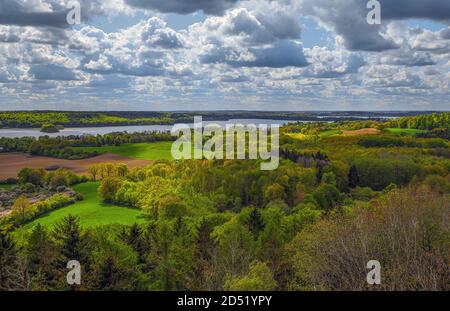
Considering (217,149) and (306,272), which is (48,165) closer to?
(217,149)

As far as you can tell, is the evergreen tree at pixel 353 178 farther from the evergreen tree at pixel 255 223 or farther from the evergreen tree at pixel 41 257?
the evergreen tree at pixel 41 257

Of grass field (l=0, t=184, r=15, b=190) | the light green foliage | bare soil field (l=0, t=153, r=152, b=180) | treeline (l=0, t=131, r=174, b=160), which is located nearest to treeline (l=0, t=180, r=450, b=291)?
the light green foliage

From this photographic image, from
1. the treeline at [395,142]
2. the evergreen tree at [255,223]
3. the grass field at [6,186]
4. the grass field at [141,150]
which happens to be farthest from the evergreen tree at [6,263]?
the treeline at [395,142]

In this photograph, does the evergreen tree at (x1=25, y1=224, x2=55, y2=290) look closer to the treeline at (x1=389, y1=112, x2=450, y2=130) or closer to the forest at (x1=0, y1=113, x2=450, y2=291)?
the forest at (x1=0, y1=113, x2=450, y2=291)

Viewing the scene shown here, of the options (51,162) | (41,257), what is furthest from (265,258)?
(51,162)

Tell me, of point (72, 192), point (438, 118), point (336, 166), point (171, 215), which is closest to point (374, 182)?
point (336, 166)

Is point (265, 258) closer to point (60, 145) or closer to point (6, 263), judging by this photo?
point (6, 263)
